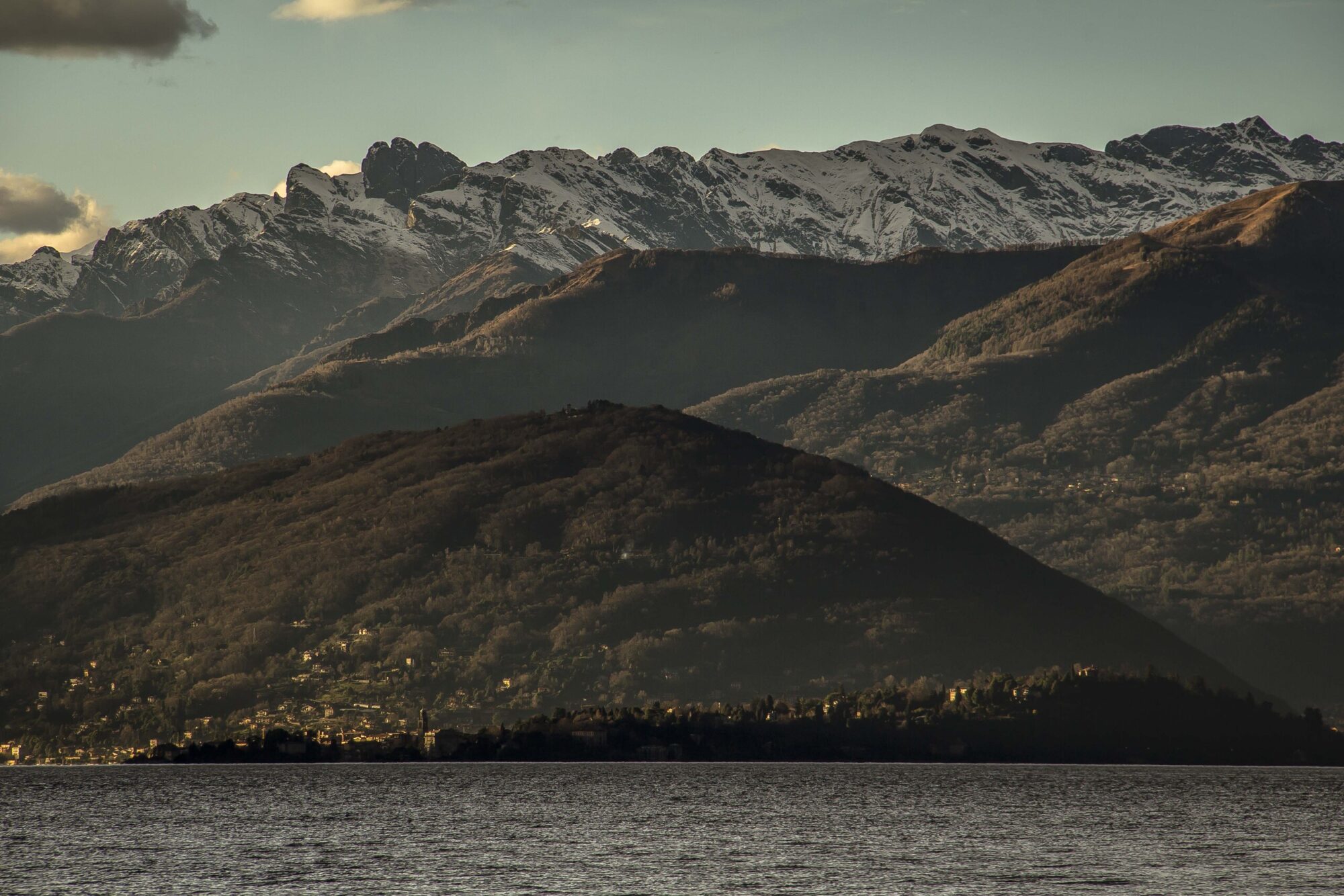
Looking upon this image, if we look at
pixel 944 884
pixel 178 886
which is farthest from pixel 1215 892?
pixel 178 886

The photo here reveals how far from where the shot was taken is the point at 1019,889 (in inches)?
7594

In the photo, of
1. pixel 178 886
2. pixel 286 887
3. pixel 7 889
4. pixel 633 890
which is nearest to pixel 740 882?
pixel 633 890

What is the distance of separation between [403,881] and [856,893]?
5033cm

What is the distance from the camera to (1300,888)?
19775cm

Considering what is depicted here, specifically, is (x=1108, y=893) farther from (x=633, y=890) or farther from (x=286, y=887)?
(x=286, y=887)

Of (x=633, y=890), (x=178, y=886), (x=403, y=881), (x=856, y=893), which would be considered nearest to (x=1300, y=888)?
(x=856, y=893)

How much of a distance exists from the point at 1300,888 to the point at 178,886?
123 m

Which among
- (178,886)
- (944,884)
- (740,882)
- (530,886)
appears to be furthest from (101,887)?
(944,884)

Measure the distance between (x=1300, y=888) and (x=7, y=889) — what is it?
14132 cm

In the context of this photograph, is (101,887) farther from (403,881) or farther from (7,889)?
(403,881)

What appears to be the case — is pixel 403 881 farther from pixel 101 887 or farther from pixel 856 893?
pixel 856 893

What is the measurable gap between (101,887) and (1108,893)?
355ft

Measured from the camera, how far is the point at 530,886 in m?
194

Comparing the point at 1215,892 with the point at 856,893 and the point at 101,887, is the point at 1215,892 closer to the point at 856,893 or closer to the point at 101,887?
the point at 856,893
